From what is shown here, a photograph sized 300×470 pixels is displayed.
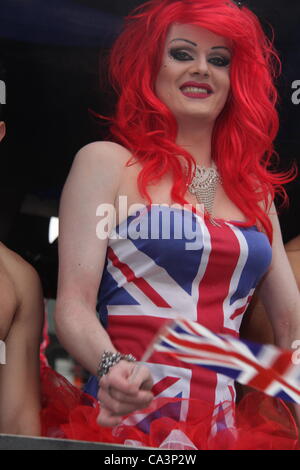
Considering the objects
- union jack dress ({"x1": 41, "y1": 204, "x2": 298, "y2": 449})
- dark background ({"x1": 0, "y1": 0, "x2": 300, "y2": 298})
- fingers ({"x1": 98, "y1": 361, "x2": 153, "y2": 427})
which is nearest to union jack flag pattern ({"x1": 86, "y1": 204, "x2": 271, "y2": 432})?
union jack dress ({"x1": 41, "y1": 204, "x2": 298, "y2": 449})

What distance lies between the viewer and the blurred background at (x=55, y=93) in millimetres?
1917

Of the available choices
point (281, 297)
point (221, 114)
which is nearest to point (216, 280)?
point (281, 297)

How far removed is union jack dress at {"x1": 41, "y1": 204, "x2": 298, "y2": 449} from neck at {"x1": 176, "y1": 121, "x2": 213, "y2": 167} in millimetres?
194

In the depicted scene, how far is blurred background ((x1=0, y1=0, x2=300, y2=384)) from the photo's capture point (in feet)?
6.29

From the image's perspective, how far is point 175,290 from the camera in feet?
5.22

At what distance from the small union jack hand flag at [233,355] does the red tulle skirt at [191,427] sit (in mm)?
194

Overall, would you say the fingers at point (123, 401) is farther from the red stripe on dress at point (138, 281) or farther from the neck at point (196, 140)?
the neck at point (196, 140)

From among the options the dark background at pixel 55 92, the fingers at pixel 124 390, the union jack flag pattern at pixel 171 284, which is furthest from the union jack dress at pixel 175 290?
the dark background at pixel 55 92

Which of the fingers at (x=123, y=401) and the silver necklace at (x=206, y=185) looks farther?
the silver necklace at (x=206, y=185)

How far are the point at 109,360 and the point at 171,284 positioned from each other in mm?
288

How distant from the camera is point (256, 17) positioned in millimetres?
1853

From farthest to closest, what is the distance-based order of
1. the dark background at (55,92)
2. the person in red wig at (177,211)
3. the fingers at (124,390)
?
the dark background at (55,92) < the person in red wig at (177,211) < the fingers at (124,390)

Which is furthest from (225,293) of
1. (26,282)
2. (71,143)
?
(71,143)
